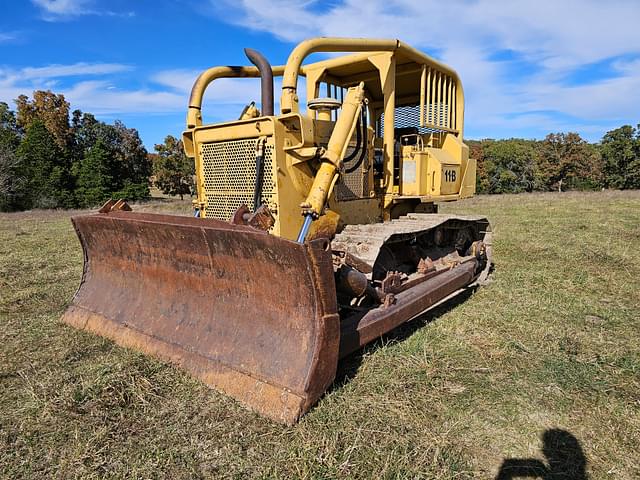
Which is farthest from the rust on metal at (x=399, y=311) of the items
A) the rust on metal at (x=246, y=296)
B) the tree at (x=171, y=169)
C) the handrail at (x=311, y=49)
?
the tree at (x=171, y=169)

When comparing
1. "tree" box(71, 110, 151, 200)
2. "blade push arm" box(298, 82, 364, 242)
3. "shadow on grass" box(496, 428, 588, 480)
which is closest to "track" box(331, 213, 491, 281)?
"blade push arm" box(298, 82, 364, 242)

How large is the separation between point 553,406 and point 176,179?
126ft

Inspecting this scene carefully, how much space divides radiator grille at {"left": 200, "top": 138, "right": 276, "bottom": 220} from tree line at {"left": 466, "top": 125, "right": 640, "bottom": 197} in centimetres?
4873

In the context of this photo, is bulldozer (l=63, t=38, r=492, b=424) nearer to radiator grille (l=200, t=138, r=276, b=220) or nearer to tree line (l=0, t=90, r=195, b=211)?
radiator grille (l=200, t=138, r=276, b=220)

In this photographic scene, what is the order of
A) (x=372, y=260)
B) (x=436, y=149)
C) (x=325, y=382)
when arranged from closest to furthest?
(x=325, y=382) < (x=372, y=260) < (x=436, y=149)

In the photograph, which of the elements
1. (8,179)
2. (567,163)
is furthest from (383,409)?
(567,163)

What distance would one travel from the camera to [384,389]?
339cm

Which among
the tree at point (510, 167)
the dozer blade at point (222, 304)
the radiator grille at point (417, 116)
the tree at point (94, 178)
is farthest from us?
the tree at point (510, 167)

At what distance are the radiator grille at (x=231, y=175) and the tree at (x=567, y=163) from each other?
174 ft

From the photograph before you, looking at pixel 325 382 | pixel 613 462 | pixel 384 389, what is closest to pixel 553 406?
pixel 613 462

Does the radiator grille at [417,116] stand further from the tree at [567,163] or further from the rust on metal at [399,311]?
the tree at [567,163]

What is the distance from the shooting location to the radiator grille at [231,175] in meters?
4.30

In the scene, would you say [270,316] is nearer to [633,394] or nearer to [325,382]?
[325,382]

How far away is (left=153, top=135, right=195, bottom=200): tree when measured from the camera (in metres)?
38.1
